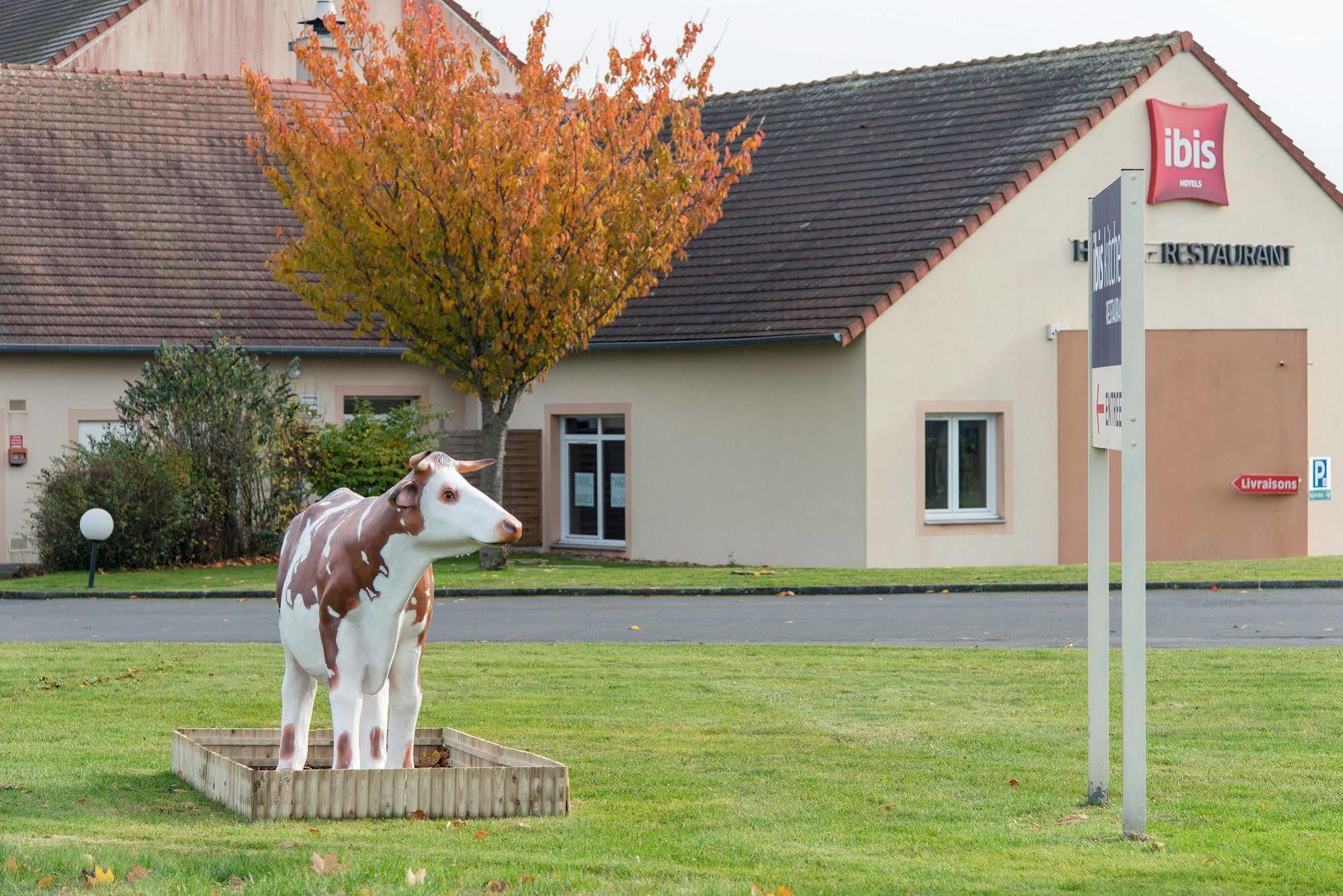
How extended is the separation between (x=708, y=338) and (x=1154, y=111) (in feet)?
25.1

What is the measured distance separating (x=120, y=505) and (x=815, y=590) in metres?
10.5

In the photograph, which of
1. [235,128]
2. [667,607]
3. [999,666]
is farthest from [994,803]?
[235,128]

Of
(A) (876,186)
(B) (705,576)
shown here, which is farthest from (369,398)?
(A) (876,186)

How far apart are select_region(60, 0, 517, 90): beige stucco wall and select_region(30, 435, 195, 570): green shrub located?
1457cm

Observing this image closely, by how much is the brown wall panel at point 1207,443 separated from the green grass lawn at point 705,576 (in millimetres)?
1559

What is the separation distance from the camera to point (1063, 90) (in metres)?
29.6

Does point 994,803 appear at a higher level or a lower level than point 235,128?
lower

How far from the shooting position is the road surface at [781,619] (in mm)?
17797

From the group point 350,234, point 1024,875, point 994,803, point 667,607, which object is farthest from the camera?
point 350,234

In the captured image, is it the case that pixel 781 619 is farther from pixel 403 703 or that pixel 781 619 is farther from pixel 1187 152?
pixel 1187 152

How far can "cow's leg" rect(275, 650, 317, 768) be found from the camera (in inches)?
369

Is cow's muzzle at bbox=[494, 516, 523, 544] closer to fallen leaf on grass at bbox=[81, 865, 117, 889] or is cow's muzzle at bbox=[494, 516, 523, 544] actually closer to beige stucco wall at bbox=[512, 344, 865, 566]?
fallen leaf on grass at bbox=[81, 865, 117, 889]

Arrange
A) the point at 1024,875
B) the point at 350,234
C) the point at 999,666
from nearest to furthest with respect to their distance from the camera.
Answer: the point at 1024,875
the point at 999,666
the point at 350,234

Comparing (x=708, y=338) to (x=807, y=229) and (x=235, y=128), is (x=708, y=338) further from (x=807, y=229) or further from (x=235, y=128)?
(x=235, y=128)
